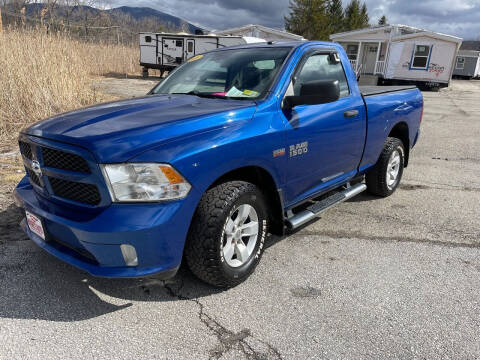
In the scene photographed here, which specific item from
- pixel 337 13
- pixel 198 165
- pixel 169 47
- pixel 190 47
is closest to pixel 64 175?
pixel 198 165

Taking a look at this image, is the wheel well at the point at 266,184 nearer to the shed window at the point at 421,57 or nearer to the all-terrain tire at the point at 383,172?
the all-terrain tire at the point at 383,172

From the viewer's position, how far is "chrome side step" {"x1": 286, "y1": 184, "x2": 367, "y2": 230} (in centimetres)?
325

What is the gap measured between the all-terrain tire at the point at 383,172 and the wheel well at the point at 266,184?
6.83 feet

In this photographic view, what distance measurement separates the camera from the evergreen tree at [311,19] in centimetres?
4503

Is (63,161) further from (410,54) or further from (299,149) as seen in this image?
(410,54)

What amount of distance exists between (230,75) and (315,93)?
897 millimetres

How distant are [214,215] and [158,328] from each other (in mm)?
812

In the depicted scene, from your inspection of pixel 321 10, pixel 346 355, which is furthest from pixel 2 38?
→ pixel 321 10

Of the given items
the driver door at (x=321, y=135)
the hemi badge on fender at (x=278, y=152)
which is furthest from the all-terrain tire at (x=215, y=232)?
the driver door at (x=321, y=135)

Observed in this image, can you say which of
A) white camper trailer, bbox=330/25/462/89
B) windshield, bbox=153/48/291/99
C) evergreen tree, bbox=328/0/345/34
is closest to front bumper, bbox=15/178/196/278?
windshield, bbox=153/48/291/99

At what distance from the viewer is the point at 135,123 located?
249 cm

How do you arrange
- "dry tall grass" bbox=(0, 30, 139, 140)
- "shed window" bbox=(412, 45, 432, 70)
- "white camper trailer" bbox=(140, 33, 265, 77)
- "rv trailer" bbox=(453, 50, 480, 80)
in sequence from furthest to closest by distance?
"rv trailer" bbox=(453, 50, 480, 80) < "shed window" bbox=(412, 45, 432, 70) < "white camper trailer" bbox=(140, 33, 265, 77) < "dry tall grass" bbox=(0, 30, 139, 140)

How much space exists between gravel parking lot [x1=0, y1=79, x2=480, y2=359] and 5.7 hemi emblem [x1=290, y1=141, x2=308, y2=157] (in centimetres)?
95

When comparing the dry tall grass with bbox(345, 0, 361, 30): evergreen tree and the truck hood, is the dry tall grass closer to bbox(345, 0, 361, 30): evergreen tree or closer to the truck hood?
the truck hood
